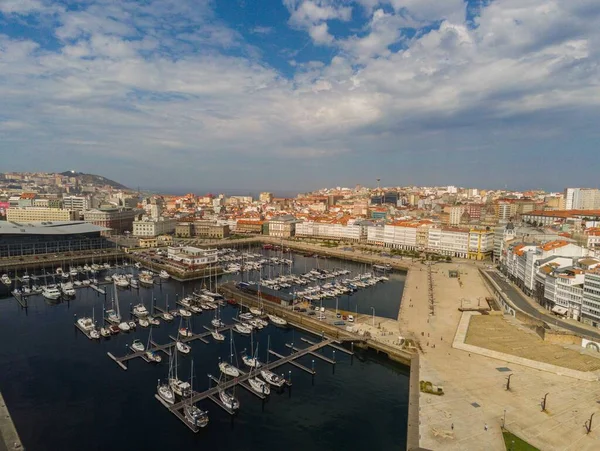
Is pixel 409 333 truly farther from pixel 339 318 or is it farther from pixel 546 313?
pixel 546 313

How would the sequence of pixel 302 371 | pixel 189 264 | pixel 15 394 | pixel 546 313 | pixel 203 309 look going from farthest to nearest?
pixel 189 264, pixel 203 309, pixel 546 313, pixel 302 371, pixel 15 394

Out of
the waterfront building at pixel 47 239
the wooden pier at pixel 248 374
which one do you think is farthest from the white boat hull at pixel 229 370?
the waterfront building at pixel 47 239

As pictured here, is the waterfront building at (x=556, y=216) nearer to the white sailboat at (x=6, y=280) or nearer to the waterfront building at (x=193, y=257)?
the waterfront building at (x=193, y=257)

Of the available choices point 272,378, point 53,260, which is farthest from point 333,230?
point 272,378

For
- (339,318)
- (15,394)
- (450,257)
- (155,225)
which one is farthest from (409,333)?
(155,225)

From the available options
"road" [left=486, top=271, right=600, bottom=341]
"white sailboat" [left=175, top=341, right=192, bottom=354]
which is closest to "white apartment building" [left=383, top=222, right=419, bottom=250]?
"road" [left=486, top=271, right=600, bottom=341]

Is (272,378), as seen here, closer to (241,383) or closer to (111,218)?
(241,383)
